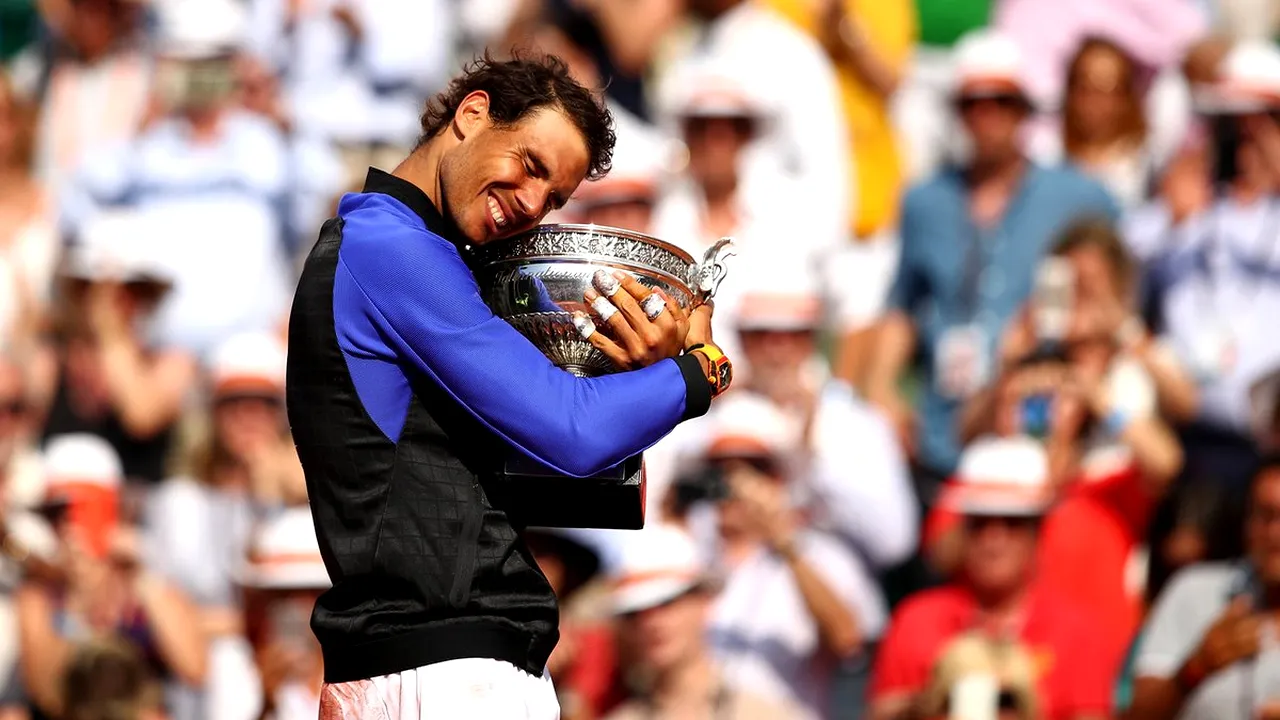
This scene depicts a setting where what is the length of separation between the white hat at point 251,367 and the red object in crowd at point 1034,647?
8.19ft

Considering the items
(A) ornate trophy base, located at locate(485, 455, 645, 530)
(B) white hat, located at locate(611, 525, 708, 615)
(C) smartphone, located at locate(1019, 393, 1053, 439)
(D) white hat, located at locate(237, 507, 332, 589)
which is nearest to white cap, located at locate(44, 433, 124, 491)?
(D) white hat, located at locate(237, 507, 332, 589)

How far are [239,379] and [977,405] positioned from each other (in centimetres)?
270

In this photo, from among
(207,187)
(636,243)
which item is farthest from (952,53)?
(636,243)

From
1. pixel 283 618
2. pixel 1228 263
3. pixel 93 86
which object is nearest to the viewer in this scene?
pixel 283 618

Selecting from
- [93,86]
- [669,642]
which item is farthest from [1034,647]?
[93,86]

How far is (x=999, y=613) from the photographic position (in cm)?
716

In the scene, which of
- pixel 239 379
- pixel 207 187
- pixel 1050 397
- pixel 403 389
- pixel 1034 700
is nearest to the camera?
pixel 403 389

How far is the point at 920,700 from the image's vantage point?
6.89m

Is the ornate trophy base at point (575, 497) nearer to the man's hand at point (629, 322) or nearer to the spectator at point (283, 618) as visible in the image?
the man's hand at point (629, 322)

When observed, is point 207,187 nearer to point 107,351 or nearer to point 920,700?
point 107,351

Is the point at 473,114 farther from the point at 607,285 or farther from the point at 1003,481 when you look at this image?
the point at 1003,481

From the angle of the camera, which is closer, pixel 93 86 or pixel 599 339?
pixel 599 339

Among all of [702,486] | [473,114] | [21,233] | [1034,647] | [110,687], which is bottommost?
[110,687]

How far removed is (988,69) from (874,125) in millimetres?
839
